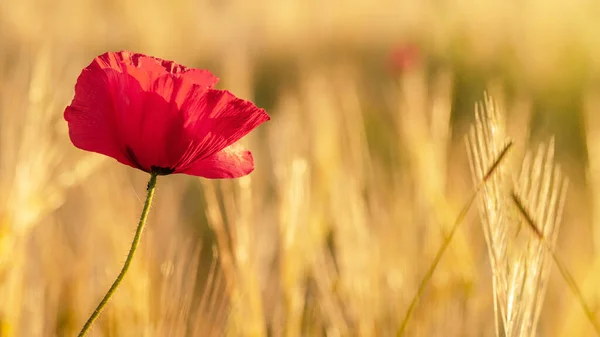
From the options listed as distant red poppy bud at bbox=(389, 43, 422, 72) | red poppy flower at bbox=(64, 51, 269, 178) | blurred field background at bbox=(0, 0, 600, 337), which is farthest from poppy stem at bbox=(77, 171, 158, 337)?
distant red poppy bud at bbox=(389, 43, 422, 72)

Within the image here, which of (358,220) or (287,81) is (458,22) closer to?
(287,81)

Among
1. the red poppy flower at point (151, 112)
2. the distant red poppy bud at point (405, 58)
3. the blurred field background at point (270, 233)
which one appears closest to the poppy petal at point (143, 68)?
the red poppy flower at point (151, 112)

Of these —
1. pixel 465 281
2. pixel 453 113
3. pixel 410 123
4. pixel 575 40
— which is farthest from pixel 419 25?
pixel 465 281

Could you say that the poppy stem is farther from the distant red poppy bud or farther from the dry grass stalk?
the distant red poppy bud

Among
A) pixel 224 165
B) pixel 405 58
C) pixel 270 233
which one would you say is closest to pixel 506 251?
pixel 224 165

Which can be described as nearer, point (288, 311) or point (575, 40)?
point (288, 311)

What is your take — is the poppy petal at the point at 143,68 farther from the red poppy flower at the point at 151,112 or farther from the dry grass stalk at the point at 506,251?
the dry grass stalk at the point at 506,251

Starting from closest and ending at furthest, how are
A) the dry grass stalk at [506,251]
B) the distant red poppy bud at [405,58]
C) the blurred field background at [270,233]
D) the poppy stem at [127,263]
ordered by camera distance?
the poppy stem at [127,263] < the dry grass stalk at [506,251] < the blurred field background at [270,233] < the distant red poppy bud at [405,58]
